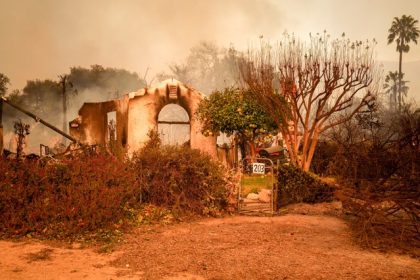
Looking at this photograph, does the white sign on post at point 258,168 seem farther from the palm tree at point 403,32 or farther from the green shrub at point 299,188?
the palm tree at point 403,32

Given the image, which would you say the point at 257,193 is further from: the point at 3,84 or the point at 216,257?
the point at 3,84

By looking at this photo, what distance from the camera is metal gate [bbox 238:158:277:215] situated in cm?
1008

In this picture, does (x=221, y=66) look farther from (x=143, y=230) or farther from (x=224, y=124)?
(x=143, y=230)

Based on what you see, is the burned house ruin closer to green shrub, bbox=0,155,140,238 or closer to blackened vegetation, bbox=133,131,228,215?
blackened vegetation, bbox=133,131,228,215

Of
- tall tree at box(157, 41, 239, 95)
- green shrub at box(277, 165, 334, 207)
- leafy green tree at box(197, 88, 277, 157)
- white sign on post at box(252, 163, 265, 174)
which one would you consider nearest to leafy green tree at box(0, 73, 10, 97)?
tall tree at box(157, 41, 239, 95)

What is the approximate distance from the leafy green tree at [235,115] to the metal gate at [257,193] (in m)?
2.93

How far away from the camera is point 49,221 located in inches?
303

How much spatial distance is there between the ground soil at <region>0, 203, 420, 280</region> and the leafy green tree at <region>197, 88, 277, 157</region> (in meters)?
8.37

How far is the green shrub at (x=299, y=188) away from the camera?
10.9 meters

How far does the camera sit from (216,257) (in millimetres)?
6227

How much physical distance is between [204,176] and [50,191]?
350cm

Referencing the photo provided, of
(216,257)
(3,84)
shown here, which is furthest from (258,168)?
(3,84)

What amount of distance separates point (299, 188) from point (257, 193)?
55.8 inches

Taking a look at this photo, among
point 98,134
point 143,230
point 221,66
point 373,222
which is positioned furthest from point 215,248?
point 221,66
